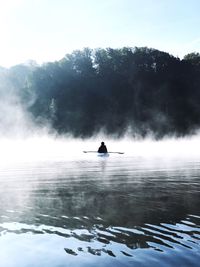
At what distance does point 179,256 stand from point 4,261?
5.16m

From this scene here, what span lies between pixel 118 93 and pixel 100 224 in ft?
389

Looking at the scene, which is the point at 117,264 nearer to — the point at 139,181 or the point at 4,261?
the point at 4,261

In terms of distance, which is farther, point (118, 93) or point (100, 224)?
point (118, 93)

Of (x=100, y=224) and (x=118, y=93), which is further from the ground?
(x=118, y=93)

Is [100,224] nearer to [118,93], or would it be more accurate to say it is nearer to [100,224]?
[100,224]

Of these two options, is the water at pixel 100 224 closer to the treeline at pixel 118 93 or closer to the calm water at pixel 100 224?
the calm water at pixel 100 224

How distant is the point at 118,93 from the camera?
134m

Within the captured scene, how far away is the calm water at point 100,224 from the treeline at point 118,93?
100 meters

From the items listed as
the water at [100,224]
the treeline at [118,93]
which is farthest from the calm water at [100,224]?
the treeline at [118,93]

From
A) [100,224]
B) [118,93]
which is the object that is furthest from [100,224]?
[118,93]

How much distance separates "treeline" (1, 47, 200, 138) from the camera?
5108 inches

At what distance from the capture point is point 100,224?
16172mm

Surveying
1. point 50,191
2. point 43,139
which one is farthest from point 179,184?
point 43,139

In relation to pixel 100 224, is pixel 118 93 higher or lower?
higher
